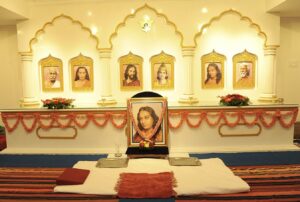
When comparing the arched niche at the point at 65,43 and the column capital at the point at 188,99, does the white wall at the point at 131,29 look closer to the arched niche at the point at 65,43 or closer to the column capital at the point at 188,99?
the arched niche at the point at 65,43

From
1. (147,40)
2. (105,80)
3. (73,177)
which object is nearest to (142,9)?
(147,40)

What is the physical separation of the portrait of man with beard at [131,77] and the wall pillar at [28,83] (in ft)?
8.03

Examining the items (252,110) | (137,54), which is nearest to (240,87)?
(252,110)

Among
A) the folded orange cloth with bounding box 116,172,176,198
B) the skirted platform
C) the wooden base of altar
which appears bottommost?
the skirted platform

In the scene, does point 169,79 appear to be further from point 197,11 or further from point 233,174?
point 233,174

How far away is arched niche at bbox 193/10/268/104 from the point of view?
6320mm

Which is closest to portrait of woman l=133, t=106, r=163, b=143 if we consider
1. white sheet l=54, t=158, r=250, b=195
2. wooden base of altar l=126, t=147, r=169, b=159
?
wooden base of altar l=126, t=147, r=169, b=159

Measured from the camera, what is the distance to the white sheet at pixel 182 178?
141 inches

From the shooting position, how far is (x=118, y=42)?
6492mm

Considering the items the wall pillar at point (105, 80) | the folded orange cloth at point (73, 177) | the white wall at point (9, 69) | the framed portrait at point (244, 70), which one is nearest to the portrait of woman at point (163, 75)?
the wall pillar at point (105, 80)

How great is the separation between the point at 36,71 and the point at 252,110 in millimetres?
5540

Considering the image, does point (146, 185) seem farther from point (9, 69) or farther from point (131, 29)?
point (9, 69)

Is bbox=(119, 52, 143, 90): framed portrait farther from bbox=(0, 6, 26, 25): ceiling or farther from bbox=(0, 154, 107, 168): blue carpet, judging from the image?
bbox=(0, 6, 26, 25): ceiling

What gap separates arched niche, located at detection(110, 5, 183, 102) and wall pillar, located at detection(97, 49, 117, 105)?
0.15 metres
